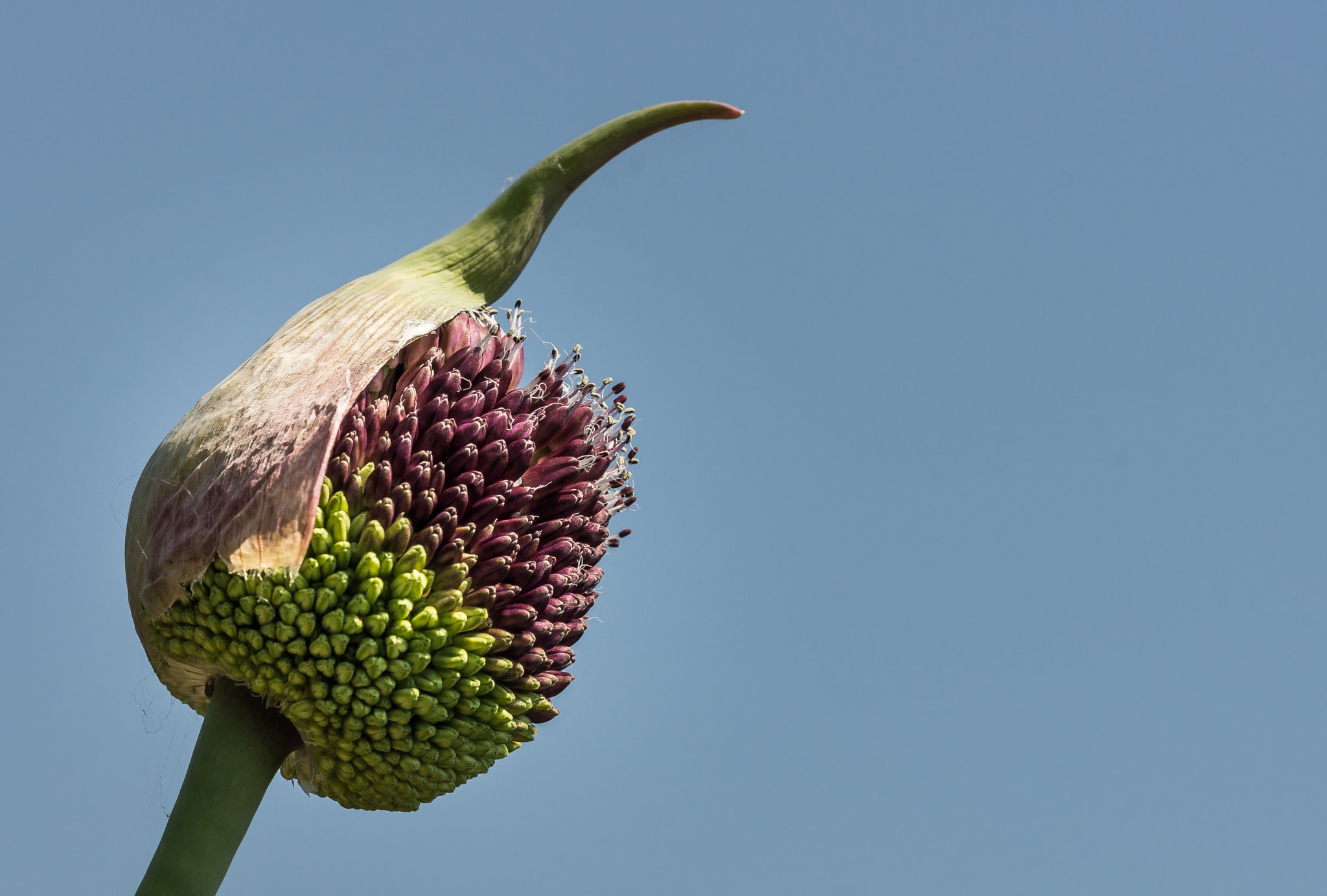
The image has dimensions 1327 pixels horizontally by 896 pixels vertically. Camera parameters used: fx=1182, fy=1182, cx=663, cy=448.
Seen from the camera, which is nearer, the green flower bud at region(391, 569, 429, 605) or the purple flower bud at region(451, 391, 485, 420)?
the green flower bud at region(391, 569, 429, 605)

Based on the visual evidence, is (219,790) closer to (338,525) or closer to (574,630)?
(338,525)

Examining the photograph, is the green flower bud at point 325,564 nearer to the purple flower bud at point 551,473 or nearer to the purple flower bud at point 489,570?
the purple flower bud at point 489,570

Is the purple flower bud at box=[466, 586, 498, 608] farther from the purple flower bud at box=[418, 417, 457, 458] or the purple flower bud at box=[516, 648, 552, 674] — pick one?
the purple flower bud at box=[418, 417, 457, 458]

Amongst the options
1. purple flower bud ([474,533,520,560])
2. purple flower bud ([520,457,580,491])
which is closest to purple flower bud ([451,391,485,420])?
purple flower bud ([520,457,580,491])

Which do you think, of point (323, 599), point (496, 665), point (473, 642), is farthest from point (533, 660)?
point (323, 599)

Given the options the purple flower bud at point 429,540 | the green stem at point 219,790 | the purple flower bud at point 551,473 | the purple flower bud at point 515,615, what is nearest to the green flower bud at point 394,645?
the purple flower bud at point 429,540

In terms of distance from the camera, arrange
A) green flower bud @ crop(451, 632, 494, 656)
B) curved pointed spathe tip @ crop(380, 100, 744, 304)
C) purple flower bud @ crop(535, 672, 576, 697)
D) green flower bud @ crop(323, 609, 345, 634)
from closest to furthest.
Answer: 1. green flower bud @ crop(323, 609, 345, 634)
2. green flower bud @ crop(451, 632, 494, 656)
3. purple flower bud @ crop(535, 672, 576, 697)
4. curved pointed spathe tip @ crop(380, 100, 744, 304)
